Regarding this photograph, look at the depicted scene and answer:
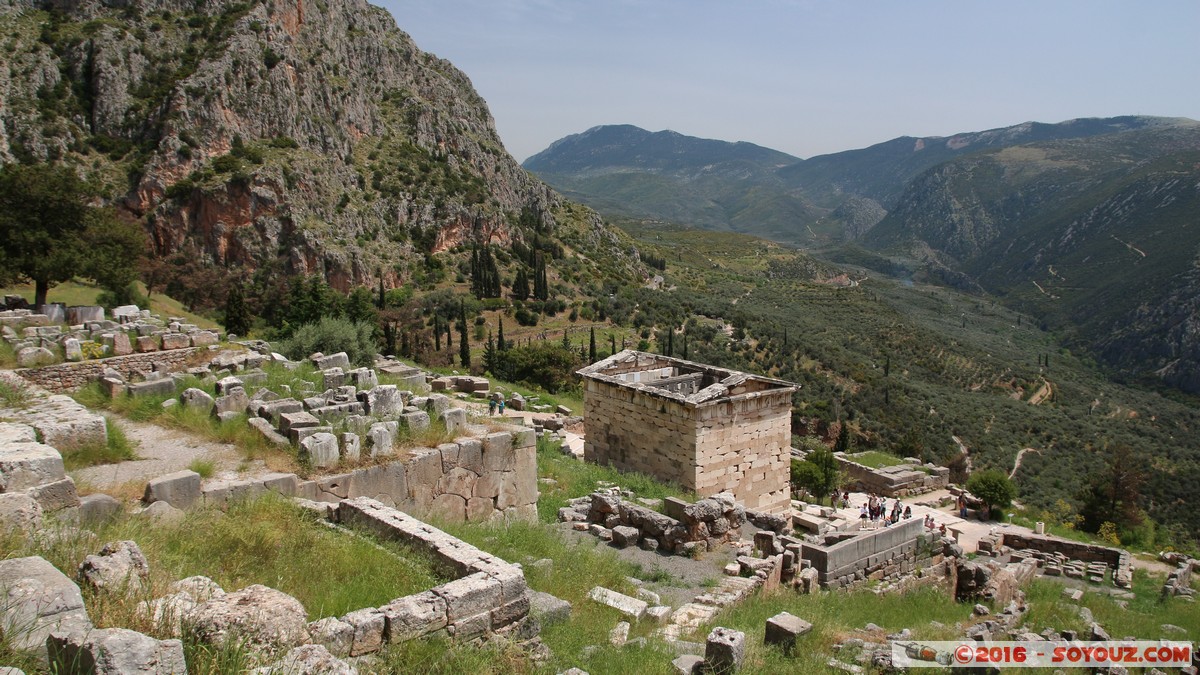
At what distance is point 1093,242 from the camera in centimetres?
12112

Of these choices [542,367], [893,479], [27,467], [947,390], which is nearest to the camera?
[27,467]

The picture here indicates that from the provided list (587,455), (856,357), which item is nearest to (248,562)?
(587,455)

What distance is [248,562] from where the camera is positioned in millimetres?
5602

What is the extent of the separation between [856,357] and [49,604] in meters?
60.4

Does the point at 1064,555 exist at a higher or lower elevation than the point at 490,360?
lower

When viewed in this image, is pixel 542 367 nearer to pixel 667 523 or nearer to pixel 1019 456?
pixel 667 523

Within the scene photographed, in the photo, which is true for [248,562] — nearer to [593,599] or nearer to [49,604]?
[49,604]

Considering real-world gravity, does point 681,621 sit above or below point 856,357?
above

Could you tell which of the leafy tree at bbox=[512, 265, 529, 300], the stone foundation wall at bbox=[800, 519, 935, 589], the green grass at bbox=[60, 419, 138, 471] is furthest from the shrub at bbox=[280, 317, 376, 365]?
the leafy tree at bbox=[512, 265, 529, 300]

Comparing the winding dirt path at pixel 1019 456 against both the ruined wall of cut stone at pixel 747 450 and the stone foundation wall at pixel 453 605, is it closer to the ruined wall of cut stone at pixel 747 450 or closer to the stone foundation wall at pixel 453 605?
the ruined wall of cut stone at pixel 747 450

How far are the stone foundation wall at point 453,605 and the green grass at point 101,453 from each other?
11.6 feet

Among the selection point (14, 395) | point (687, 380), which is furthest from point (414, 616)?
point (687, 380)

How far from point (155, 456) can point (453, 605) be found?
192 inches

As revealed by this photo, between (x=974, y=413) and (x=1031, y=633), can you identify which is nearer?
(x=1031, y=633)
